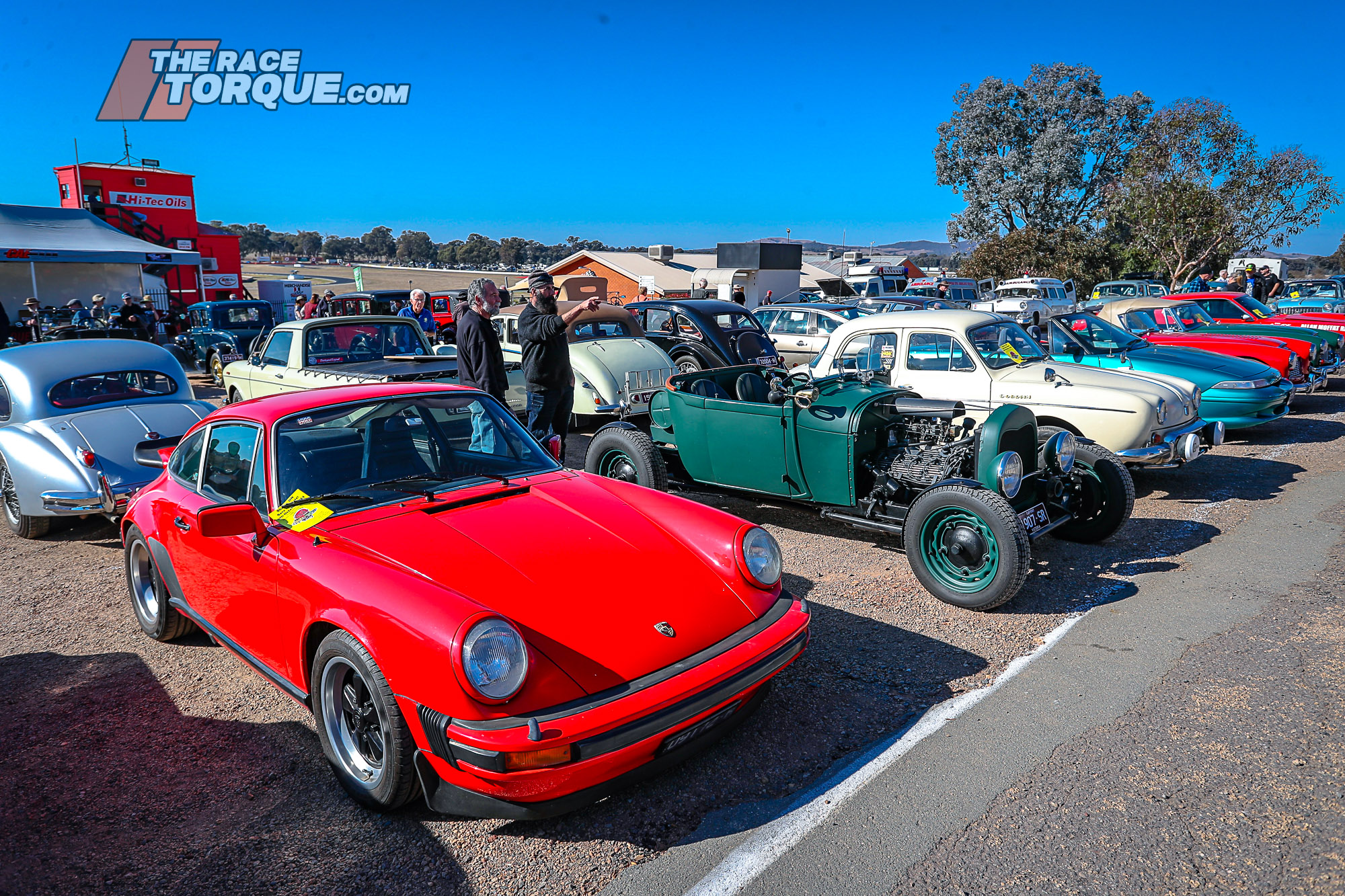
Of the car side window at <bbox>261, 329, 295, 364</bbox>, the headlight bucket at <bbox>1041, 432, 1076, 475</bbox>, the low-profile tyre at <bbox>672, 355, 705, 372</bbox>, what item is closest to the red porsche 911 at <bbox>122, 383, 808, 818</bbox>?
the headlight bucket at <bbox>1041, 432, 1076, 475</bbox>

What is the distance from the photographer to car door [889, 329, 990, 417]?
24.7 ft

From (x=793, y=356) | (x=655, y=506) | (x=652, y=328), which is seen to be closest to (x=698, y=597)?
(x=655, y=506)

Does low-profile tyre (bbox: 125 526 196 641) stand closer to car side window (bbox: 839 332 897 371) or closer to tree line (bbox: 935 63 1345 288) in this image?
car side window (bbox: 839 332 897 371)

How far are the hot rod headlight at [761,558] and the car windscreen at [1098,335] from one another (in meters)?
7.32

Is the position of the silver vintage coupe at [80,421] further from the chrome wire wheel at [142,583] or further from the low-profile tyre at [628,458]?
the low-profile tyre at [628,458]

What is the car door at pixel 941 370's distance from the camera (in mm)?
7543

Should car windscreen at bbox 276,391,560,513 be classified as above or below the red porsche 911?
above

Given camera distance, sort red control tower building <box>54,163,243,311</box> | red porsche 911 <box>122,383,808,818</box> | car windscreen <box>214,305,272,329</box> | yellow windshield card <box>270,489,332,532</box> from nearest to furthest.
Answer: red porsche 911 <box>122,383,808,818</box>
yellow windshield card <box>270,489,332,532</box>
car windscreen <box>214,305,272,329</box>
red control tower building <box>54,163,243,311</box>

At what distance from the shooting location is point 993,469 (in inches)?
199

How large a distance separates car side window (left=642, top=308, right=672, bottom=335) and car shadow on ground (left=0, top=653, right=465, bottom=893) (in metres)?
10.0

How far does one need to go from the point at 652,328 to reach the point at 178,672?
10029 mm

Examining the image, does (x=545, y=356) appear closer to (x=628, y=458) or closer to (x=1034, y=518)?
(x=628, y=458)

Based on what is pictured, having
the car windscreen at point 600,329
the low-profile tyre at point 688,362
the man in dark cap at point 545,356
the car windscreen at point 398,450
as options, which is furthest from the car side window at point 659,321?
the car windscreen at point 398,450

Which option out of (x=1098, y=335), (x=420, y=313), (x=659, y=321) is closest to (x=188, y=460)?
(x=420, y=313)
